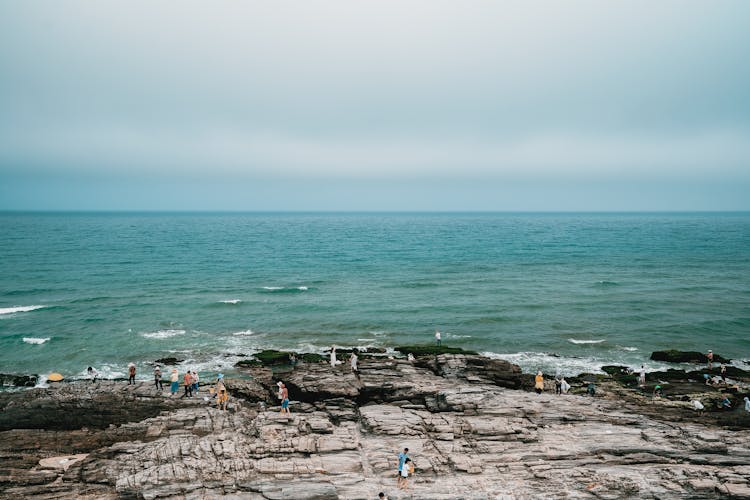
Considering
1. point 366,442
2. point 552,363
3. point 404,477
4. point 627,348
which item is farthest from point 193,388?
point 627,348

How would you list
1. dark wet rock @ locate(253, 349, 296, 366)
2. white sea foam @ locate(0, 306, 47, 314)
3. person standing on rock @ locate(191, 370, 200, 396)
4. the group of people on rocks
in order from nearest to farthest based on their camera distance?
the group of people on rocks → person standing on rock @ locate(191, 370, 200, 396) → dark wet rock @ locate(253, 349, 296, 366) → white sea foam @ locate(0, 306, 47, 314)

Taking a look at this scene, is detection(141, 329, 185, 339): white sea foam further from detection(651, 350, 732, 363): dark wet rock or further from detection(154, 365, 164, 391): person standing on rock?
detection(651, 350, 732, 363): dark wet rock

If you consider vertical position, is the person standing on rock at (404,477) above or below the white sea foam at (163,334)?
above

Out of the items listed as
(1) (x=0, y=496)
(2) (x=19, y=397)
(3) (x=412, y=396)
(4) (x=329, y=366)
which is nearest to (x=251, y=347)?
(4) (x=329, y=366)

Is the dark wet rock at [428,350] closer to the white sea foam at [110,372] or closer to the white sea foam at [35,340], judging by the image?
the white sea foam at [110,372]

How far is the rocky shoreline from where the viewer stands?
56.5 feet

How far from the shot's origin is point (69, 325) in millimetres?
44031

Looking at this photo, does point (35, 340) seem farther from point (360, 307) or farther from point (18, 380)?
point (360, 307)

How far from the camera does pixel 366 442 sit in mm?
20219

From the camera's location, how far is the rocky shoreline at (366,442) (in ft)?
56.5

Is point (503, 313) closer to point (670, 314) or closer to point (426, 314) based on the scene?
point (426, 314)

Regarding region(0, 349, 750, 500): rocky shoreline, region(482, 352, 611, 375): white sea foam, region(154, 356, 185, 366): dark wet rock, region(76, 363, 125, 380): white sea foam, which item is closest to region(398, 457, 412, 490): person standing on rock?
region(0, 349, 750, 500): rocky shoreline

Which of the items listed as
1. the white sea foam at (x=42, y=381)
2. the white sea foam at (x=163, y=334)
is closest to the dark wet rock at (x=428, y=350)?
the white sea foam at (x=163, y=334)

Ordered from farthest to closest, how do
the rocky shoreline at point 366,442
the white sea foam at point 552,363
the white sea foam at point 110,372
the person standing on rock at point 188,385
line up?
1. the white sea foam at point 552,363
2. the white sea foam at point 110,372
3. the person standing on rock at point 188,385
4. the rocky shoreline at point 366,442
